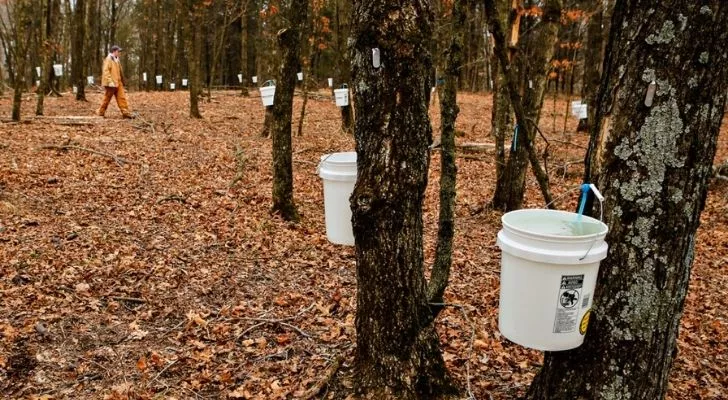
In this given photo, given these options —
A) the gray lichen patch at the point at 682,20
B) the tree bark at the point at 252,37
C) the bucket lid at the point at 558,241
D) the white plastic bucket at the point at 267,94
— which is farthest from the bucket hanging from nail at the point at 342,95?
the tree bark at the point at 252,37

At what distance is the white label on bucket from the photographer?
82.5 inches

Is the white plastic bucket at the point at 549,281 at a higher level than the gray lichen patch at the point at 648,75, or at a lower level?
lower

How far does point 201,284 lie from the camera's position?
17.1ft

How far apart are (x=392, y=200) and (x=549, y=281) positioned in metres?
0.92

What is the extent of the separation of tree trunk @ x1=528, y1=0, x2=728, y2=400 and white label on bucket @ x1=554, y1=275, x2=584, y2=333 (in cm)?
29

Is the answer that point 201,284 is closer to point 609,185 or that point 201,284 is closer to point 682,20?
point 609,185

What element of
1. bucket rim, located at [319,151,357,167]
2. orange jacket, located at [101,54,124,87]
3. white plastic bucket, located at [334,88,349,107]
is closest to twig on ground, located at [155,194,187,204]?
white plastic bucket, located at [334,88,349,107]

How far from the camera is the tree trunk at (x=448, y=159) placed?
352 centimetres

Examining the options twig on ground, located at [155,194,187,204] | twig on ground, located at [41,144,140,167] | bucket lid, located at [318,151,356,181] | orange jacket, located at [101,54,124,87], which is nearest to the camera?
bucket lid, located at [318,151,356,181]

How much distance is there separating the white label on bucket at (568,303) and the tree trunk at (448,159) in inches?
54.1

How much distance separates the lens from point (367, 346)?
9.57 feet

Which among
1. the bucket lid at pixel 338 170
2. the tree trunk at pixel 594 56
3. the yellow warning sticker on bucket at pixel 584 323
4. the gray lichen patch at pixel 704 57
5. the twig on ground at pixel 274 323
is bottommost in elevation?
the twig on ground at pixel 274 323

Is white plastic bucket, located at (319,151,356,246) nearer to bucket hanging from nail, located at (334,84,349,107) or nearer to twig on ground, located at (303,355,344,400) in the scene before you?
twig on ground, located at (303,355,344,400)

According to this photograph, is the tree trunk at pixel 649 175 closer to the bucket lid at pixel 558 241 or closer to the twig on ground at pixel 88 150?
the bucket lid at pixel 558 241
